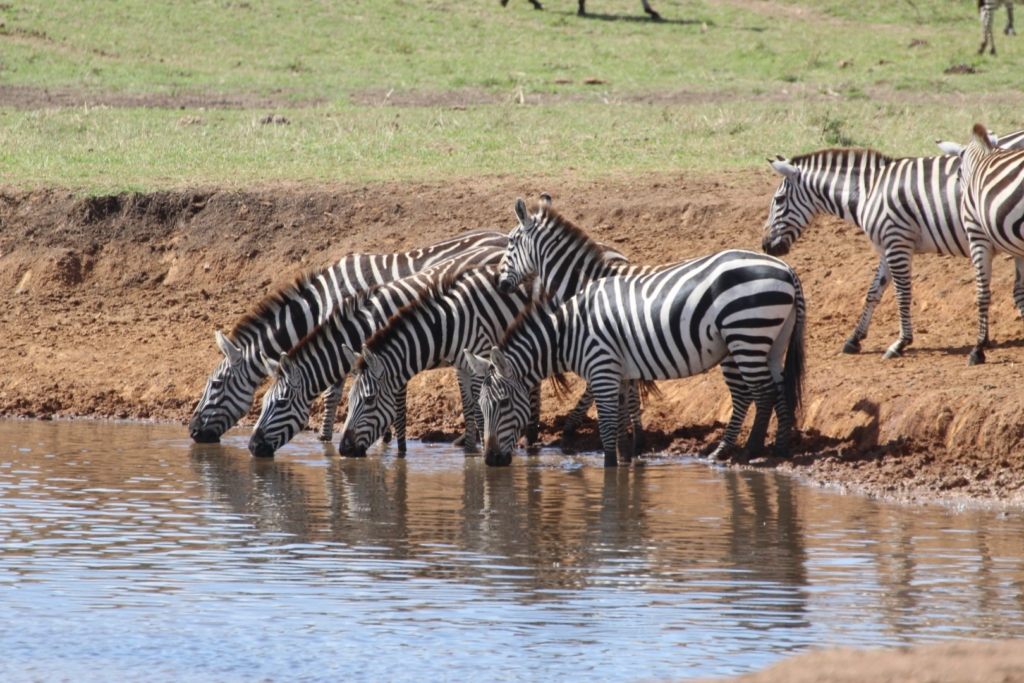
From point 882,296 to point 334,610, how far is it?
337 inches

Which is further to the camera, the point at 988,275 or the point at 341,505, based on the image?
the point at 988,275

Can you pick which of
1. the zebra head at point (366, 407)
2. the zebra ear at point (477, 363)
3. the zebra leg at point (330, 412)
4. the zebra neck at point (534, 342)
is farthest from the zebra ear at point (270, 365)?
the zebra neck at point (534, 342)

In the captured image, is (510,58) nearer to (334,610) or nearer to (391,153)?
(391,153)

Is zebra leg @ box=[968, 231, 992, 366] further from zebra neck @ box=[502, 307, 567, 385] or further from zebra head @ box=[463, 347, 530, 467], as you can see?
zebra head @ box=[463, 347, 530, 467]

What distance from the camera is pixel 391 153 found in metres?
20.6

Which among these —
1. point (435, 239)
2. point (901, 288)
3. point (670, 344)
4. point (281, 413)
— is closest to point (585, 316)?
point (670, 344)

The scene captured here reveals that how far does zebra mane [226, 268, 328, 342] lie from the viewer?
1278 cm

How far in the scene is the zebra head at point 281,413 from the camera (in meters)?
12.1

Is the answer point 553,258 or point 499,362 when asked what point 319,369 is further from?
point 553,258

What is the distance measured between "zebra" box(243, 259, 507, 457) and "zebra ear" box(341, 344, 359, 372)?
3 centimetres

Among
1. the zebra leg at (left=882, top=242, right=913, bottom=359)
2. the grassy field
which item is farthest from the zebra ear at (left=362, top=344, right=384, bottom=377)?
the grassy field

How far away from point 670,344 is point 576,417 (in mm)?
1643

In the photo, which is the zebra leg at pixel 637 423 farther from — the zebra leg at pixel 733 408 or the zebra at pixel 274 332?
the zebra at pixel 274 332

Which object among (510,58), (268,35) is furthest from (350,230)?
(268,35)
